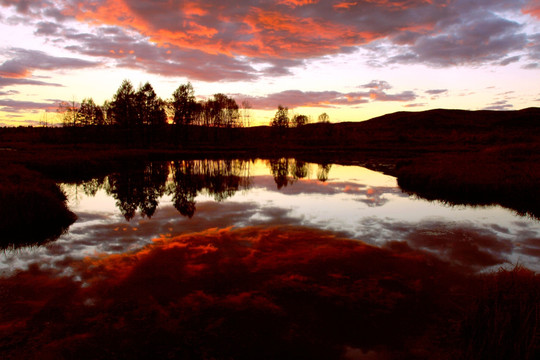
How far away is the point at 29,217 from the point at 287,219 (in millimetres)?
11510

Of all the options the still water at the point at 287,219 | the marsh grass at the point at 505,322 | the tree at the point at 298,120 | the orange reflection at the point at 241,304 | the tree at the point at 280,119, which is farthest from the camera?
the tree at the point at 298,120

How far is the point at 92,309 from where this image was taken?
23.9 feet

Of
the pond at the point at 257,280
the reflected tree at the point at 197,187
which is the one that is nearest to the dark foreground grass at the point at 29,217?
the pond at the point at 257,280

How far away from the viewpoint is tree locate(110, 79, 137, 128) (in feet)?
228

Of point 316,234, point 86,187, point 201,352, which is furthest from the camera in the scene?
point 86,187

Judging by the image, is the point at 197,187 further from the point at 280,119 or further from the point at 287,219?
the point at 280,119

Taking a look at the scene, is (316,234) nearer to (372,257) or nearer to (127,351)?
(372,257)

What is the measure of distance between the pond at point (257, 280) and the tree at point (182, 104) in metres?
62.8

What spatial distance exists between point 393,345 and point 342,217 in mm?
→ 10018

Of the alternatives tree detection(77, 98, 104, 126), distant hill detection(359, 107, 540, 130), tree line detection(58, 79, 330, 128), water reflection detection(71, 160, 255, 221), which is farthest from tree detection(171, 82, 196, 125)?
distant hill detection(359, 107, 540, 130)

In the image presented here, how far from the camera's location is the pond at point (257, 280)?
20.3 ft

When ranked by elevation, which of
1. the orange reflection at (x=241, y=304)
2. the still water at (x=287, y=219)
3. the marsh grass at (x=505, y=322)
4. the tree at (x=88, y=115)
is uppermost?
the tree at (x=88, y=115)

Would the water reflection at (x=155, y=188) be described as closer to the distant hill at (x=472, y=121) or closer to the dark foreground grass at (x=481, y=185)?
the dark foreground grass at (x=481, y=185)

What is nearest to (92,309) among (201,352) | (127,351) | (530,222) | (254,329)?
(127,351)
